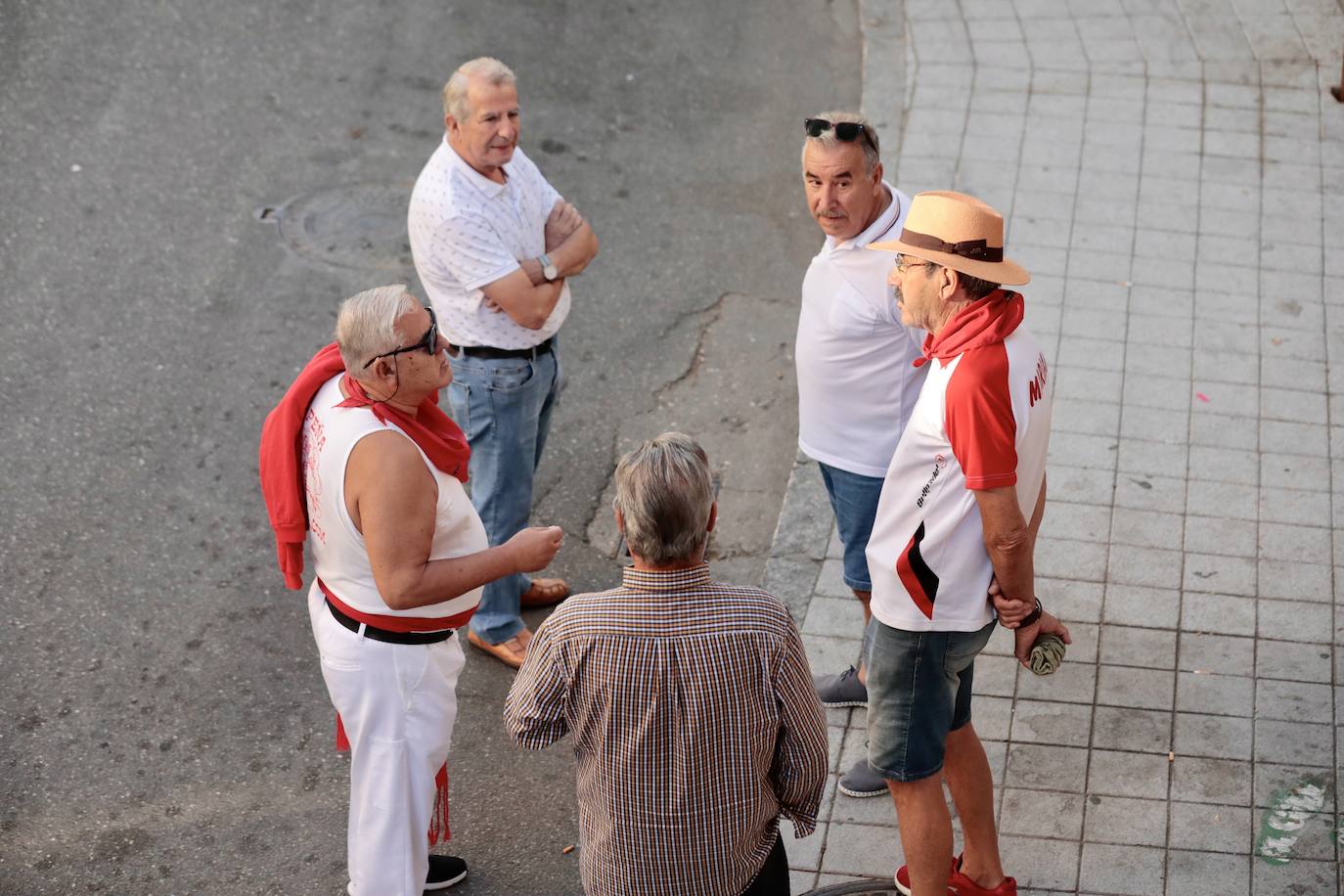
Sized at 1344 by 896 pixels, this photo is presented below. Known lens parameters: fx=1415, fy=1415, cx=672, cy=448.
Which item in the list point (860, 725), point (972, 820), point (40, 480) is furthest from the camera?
point (40, 480)

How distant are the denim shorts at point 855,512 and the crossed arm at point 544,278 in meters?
1.08

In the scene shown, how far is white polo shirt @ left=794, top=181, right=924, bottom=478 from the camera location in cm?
422

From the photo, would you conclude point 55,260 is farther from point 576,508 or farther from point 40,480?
point 576,508

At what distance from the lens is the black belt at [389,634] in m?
3.87

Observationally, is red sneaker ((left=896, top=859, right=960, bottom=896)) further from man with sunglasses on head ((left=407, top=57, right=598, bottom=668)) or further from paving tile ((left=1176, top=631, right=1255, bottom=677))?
man with sunglasses on head ((left=407, top=57, right=598, bottom=668))

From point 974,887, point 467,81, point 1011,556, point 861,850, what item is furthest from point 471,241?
point 974,887

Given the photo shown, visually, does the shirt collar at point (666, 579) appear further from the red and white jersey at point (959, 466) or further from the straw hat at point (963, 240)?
the straw hat at point (963, 240)

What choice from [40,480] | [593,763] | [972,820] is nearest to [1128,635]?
[972,820]

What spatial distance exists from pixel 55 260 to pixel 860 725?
16.0 feet

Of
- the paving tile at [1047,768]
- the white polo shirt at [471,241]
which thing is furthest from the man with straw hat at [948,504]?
the white polo shirt at [471,241]

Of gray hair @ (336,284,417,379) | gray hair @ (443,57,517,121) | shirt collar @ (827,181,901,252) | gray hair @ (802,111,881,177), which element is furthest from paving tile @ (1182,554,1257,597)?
gray hair @ (336,284,417,379)

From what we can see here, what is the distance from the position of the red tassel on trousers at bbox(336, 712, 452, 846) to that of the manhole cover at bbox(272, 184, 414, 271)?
3.68 meters

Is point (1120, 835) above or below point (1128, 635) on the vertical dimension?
below

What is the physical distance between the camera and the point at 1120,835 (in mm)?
4418
